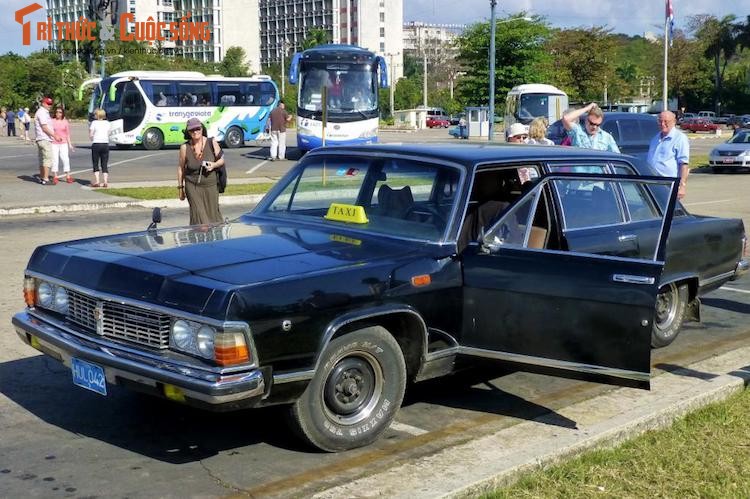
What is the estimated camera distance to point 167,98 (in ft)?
122

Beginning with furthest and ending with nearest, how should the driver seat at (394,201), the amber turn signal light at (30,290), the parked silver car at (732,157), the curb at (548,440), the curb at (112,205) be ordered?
the parked silver car at (732,157)
the curb at (112,205)
the driver seat at (394,201)
the amber turn signal light at (30,290)
the curb at (548,440)

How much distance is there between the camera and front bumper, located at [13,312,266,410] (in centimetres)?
455

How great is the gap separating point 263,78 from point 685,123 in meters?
48.9

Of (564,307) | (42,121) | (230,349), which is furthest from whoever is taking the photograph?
(42,121)

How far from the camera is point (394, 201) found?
606 cm

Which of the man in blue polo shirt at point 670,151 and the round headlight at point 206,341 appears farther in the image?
the man in blue polo shirt at point 670,151

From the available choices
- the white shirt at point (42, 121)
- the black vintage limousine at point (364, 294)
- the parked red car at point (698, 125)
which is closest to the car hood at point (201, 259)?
the black vintage limousine at point (364, 294)

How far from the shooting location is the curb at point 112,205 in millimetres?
17219

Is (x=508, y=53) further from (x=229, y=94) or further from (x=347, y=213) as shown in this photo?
(x=347, y=213)

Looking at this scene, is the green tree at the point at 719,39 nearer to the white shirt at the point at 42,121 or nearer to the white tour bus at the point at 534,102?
the white tour bus at the point at 534,102

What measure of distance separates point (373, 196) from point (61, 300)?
2050mm

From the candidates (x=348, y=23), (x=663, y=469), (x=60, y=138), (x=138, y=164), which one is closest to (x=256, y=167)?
(x=138, y=164)

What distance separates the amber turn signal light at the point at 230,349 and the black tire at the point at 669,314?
4.08 m

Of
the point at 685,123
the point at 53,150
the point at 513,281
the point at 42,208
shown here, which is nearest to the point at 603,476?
the point at 513,281
